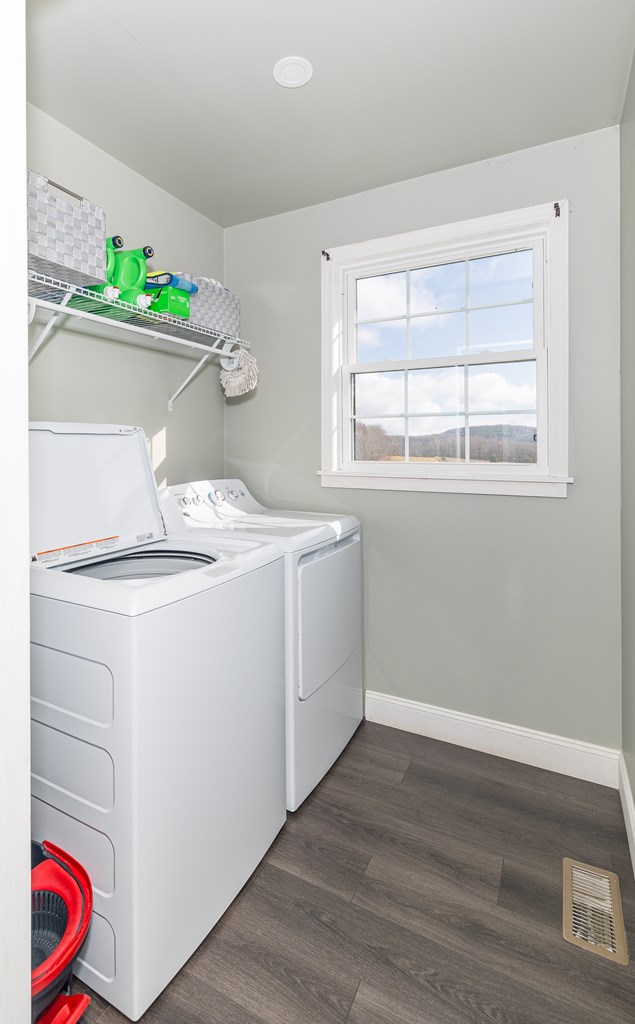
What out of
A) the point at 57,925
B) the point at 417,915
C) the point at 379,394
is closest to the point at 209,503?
the point at 379,394

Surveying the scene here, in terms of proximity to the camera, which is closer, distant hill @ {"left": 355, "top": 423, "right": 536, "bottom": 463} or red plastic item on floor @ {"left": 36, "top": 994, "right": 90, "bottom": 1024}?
red plastic item on floor @ {"left": 36, "top": 994, "right": 90, "bottom": 1024}

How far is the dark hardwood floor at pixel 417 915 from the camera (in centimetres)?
121

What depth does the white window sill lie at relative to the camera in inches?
81.8

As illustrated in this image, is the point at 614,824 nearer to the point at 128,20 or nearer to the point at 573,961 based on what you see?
the point at 573,961

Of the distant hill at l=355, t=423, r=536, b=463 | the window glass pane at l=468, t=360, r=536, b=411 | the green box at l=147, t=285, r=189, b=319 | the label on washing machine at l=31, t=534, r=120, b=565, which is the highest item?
the green box at l=147, t=285, r=189, b=319

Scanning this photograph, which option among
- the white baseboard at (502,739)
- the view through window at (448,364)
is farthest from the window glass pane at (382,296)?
the white baseboard at (502,739)

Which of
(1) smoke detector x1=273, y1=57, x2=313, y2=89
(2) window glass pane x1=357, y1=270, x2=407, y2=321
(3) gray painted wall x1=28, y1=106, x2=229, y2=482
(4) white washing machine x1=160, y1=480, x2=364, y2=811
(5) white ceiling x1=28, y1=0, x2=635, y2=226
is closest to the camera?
(5) white ceiling x1=28, y1=0, x2=635, y2=226

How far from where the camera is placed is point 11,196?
0.74m

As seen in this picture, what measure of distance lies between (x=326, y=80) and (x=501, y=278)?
3.27 feet

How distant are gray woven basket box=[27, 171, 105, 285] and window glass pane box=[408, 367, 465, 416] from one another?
4.49 feet

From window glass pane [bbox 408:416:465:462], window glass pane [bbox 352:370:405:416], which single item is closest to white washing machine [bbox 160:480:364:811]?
window glass pane [bbox 408:416:465:462]

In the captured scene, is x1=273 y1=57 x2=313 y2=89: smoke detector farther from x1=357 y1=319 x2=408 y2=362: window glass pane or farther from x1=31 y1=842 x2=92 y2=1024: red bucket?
x1=31 y1=842 x2=92 y2=1024: red bucket

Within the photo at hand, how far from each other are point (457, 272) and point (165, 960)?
2555mm

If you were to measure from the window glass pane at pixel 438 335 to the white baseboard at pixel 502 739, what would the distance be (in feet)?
5.23
